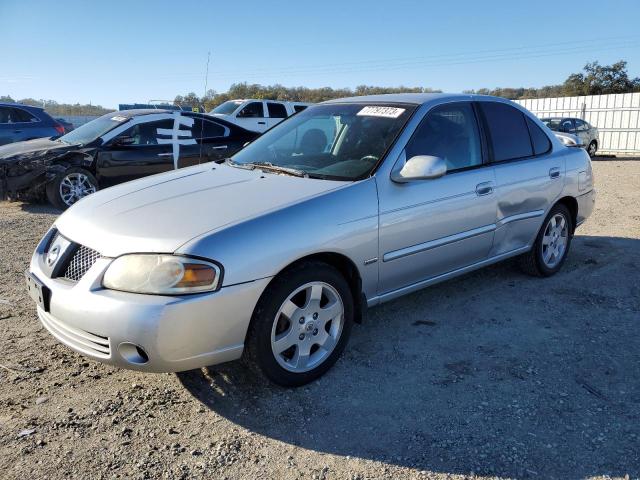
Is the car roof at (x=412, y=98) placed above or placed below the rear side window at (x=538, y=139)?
above

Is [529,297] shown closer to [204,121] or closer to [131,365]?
[131,365]

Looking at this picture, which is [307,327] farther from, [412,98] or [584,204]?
[584,204]

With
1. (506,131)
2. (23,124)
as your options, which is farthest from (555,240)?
(23,124)

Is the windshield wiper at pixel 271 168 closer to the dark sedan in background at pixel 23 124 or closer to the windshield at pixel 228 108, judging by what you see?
the dark sedan in background at pixel 23 124

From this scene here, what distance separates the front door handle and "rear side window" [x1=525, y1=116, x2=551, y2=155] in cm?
93

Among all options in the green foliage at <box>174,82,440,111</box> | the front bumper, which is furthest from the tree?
the front bumper

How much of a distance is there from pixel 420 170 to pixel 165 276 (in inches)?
67.6

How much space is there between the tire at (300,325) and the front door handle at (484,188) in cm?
143

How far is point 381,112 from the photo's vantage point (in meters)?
3.98

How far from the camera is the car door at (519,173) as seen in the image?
4379 millimetres

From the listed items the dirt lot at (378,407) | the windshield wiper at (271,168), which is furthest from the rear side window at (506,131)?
the windshield wiper at (271,168)

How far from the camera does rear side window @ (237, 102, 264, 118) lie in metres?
16.0

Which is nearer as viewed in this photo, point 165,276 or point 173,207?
point 165,276

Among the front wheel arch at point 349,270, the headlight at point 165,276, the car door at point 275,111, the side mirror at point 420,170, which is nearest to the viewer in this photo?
the headlight at point 165,276
